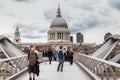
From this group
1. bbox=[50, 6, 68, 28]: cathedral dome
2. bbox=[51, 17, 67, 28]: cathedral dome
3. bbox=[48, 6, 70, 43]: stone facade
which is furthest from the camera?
bbox=[51, 17, 67, 28]: cathedral dome

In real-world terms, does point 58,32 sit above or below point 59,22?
below

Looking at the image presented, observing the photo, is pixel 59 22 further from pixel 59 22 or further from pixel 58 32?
pixel 58 32

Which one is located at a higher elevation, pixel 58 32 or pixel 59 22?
pixel 59 22

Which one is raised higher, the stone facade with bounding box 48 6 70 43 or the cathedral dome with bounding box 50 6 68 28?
the cathedral dome with bounding box 50 6 68 28

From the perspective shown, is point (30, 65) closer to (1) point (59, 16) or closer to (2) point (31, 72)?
(2) point (31, 72)

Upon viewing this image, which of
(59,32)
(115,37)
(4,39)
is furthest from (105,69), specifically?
(59,32)

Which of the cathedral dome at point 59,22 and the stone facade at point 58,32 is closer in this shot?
the stone facade at point 58,32

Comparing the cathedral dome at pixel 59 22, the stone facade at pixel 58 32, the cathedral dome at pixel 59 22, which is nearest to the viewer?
the stone facade at pixel 58 32

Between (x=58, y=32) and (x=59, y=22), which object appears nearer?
→ (x=58, y=32)

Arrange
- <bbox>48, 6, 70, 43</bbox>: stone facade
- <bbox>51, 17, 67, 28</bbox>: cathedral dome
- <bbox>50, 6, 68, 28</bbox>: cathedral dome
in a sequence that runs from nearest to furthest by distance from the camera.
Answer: <bbox>48, 6, 70, 43</bbox>: stone facade, <bbox>50, 6, 68, 28</bbox>: cathedral dome, <bbox>51, 17, 67, 28</bbox>: cathedral dome

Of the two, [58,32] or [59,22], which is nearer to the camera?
[58,32]

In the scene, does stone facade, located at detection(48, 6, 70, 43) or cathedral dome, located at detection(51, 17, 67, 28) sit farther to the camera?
cathedral dome, located at detection(51, 17, 67, 28)

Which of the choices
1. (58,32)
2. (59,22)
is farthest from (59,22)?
(58,32)

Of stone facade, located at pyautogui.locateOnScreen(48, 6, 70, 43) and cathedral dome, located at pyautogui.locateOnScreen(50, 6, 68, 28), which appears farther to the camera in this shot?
cathedral dome, located at pyautogui.locateOnScreen(50, 6, 68, 28)
